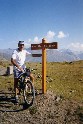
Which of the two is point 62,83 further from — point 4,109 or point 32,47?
point 4,109

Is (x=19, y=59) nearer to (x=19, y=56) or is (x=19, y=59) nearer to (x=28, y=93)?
(x=19, y=56)

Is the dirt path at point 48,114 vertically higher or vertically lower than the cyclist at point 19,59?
lower

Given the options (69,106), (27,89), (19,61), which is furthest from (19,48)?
(69,106)

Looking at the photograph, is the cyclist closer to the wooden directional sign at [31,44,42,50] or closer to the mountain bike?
the mountain bike

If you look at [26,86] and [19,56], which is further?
→ [19,56]

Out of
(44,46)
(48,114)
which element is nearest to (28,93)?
(48,114)

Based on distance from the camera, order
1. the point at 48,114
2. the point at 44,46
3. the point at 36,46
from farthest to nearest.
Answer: the point at 36,46 → the point at 44,46 → the point at 48,114

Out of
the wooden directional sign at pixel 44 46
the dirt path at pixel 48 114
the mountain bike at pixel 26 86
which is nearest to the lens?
the dirt path at pixel 48 114

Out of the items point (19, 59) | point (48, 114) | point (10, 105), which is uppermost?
point (19, 59)

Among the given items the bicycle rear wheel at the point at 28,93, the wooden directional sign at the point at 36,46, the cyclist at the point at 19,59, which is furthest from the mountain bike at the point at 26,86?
the wooden directional sign at the point at 36,46

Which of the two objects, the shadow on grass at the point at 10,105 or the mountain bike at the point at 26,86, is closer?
the shadow on grass at the point at 10,105

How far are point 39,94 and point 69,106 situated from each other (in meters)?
1.89

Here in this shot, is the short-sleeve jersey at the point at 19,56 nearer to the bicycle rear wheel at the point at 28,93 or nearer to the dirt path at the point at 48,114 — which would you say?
the bicycle rear wheel at the point at 28,93

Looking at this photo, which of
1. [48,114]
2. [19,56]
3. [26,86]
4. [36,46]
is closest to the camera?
[48,114]
